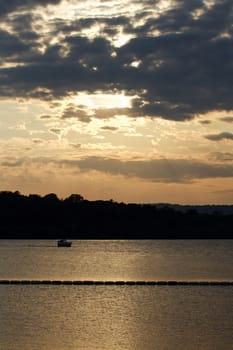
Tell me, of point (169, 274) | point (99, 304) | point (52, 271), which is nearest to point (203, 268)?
point (169, 274)

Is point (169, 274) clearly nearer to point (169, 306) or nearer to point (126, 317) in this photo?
point (169, 306)

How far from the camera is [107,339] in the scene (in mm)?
40875

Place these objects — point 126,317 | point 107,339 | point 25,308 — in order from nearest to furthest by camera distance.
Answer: point 107,339, point 126,317, point 25,308

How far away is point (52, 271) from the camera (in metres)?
99.2

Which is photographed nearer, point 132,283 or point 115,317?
point 115,317

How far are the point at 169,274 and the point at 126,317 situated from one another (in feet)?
143

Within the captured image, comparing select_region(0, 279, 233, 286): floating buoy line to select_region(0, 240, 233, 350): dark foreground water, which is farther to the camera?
select_region(0, 279, 233, 286): floating buoy line

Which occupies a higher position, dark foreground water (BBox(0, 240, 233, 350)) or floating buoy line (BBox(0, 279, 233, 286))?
floating buoy line (BBox(0, 279, 233, 286))

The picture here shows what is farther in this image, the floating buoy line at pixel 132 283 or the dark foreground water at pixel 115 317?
the floating buoy line at pixel 132 283

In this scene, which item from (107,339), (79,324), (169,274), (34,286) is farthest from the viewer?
(169,274)

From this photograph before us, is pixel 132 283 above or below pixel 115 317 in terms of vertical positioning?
above

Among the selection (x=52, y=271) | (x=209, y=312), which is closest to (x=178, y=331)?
(x=209, y=312)

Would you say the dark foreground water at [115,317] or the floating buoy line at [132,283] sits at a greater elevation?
the floating buoy line at [132,283]

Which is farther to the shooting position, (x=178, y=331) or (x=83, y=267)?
(x=83, y=267)
